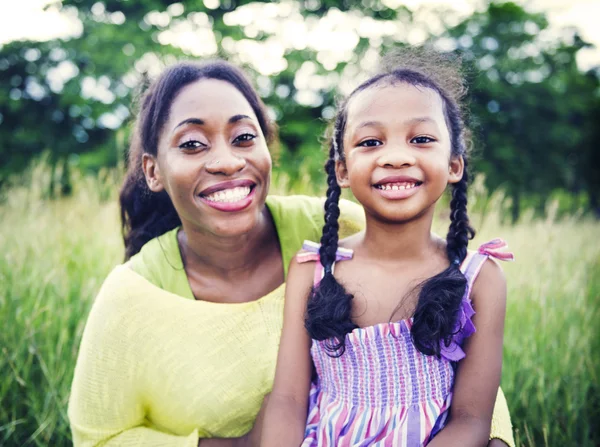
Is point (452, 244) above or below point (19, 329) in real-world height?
above

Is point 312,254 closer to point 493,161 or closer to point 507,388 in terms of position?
point 507,388

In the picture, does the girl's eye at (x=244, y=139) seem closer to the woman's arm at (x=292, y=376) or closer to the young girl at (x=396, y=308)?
the young girl at (x=396, y=308)

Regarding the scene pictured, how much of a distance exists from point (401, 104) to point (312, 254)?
0.54m

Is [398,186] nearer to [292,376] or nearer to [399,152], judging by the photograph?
[399,152]

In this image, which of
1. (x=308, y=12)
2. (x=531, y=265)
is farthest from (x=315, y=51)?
(x=531, y=265)

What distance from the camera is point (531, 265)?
362 centimetres

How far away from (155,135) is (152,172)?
0.50ft

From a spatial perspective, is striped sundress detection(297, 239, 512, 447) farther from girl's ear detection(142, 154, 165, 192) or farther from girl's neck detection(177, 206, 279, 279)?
girl's ear detection(142, 154, 165, 192)

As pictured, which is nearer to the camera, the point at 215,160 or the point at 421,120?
the point at 421,120

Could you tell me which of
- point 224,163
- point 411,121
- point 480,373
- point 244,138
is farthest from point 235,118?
point 480,373

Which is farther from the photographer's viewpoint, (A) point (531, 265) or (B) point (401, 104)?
(A) point (531, 265)

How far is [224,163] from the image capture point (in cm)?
179

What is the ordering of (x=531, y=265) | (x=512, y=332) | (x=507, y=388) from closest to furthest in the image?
(x=507, y=388)
(x=512, y=332)
(x=531, y=265)

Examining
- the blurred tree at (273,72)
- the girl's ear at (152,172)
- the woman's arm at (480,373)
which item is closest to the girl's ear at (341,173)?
the woman's arm at (480,373)
